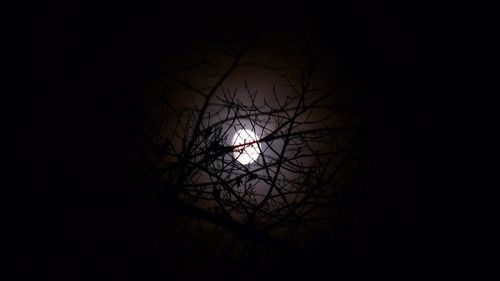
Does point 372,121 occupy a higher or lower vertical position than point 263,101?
higher

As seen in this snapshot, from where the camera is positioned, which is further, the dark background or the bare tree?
the bare tree

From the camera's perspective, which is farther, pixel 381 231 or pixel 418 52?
pixel 418 52

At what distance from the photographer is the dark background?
4234 mm

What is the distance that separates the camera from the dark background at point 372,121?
4234 millimetres

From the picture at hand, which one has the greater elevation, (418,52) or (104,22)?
(418,52)

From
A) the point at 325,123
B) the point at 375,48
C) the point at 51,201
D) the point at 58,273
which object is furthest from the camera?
the point at 375,48

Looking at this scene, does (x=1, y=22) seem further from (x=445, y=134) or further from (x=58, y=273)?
(x=445, y=134)

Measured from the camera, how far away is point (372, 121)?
5758 millimetres

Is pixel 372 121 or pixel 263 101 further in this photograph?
pixel 372 121

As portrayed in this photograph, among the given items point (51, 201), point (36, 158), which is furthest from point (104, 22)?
point (51, 201)

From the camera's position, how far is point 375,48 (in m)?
6.10

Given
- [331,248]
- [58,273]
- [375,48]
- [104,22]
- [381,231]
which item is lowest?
[58,273]

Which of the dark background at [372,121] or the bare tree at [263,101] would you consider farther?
the bare tree at [263,101]

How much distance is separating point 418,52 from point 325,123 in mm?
2226
